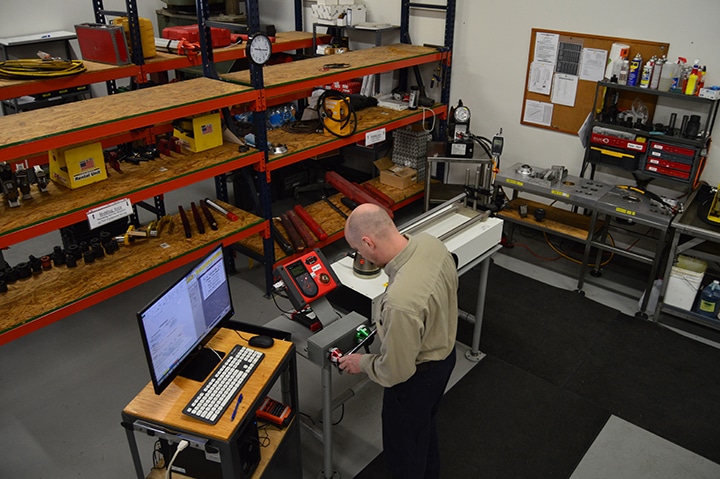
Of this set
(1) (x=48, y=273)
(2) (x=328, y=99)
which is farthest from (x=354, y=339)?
(2) (x=328, y=99)

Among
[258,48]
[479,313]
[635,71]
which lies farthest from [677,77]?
[258,48]

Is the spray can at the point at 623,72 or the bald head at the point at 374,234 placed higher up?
the spray can at the point at 623,72

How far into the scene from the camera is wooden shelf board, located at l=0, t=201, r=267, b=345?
293cm

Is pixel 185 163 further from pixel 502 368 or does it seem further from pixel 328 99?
pixel 502 368

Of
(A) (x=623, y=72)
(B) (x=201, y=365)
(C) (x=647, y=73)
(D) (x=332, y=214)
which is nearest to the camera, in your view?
(B) (x=201, y=365)

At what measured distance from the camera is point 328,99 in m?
4.49

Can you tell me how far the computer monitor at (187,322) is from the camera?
2.10 metres

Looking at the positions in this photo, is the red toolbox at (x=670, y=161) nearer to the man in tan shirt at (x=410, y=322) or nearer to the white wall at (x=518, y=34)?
the white wall at (x=518, y=34)

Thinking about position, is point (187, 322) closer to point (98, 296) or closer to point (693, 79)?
point (98, 296)

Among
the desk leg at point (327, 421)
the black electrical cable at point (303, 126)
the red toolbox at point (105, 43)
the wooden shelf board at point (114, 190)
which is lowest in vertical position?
the desk leg at point (327, 421)

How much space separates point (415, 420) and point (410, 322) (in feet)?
1.93

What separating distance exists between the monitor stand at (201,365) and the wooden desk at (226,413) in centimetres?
3

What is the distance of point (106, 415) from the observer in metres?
3.27

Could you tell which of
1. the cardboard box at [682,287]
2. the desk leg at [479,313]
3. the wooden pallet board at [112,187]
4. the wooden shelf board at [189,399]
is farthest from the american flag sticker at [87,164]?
the cardboard box at [682,287]
